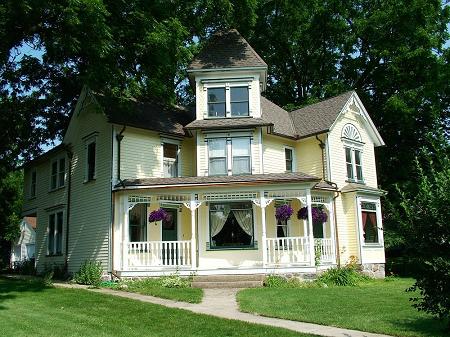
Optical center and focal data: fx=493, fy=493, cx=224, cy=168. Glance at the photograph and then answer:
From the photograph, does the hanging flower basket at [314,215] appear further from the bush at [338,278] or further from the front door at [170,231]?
the front door at [170,231]

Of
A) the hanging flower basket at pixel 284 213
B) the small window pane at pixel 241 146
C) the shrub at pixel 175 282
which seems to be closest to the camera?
the shrub at pixel 175 282

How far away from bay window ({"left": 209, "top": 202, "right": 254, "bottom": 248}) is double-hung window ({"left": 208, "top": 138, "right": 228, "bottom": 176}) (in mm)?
1794

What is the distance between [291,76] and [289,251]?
22.1 metres

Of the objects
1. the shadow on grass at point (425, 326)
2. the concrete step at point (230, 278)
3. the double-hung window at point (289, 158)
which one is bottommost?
the shadow on grass at point (425, 326)

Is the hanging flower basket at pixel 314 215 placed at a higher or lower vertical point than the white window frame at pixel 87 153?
lower

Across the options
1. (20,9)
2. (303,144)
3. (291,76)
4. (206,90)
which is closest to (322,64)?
(291,76)

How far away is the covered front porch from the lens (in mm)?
18422

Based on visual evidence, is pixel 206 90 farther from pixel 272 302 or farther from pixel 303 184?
pixel 272 302

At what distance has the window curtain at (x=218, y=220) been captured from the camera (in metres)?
19.8

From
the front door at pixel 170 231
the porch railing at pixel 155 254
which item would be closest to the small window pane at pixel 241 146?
the front door at pixel 170 231

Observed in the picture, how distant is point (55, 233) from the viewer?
2383cm

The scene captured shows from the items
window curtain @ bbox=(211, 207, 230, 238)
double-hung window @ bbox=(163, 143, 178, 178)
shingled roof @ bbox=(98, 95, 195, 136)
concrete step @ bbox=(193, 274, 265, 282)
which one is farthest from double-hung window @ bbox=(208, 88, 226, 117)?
concrete step @ bbox=(193, 274, 265, 282)

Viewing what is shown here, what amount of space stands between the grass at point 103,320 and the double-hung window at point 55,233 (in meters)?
9.35

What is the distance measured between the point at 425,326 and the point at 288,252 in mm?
9014
